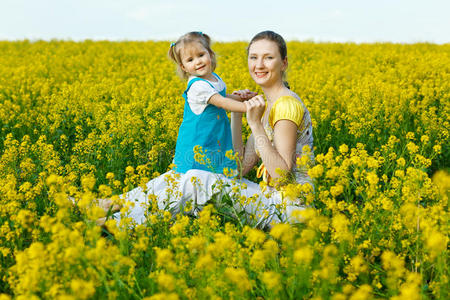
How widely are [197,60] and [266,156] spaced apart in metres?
1.15

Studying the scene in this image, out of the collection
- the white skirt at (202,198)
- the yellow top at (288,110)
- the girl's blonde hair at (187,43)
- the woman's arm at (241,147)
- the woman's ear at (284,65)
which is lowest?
the white skirt at (202,198)

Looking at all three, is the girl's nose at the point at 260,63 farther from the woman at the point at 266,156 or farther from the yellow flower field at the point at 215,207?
the yellow flower field at the point at 215,207

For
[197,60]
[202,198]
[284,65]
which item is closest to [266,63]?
[284,65]

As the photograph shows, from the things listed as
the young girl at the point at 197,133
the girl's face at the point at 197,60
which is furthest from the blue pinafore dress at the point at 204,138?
the girl's face at the point at 197,60

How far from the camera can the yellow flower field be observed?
2.49m

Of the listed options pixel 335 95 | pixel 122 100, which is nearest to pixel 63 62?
pixel 122 100

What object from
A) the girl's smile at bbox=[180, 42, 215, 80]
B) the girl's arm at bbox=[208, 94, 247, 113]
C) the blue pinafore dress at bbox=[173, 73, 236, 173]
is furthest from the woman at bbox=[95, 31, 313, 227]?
the girl's smile at bbox=[180, 42, 215, 80]

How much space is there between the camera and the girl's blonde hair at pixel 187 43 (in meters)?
4.29

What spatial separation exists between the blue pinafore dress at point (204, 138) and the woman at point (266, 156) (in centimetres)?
26

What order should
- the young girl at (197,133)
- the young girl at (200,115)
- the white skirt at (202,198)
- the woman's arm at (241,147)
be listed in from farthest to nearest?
the woman's arm at (241,147) < the young girl at (200,115) < the young girl at (197,133) < the white skirt at (202,198)

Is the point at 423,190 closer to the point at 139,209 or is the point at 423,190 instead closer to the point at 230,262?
the point at 230,262

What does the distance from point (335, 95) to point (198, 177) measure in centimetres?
489

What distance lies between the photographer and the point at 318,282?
2.60 meters

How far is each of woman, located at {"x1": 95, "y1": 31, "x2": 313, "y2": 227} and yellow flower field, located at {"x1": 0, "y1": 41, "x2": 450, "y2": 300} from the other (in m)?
0.17
